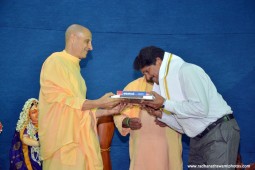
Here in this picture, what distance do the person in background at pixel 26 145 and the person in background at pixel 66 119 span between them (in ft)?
3.12

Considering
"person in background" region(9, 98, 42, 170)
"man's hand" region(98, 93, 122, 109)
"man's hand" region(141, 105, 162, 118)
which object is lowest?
"person in background" region(9, 98, 42, 170)

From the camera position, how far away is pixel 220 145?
3.25 meters

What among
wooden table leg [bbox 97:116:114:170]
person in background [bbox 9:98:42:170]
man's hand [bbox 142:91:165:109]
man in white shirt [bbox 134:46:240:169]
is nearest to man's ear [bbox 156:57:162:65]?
man in white shirt [bbox 134:46:240:169]

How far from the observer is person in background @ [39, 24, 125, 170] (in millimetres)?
3361

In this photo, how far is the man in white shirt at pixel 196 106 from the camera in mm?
3242

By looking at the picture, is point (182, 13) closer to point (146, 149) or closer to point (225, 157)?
point (146, 149)

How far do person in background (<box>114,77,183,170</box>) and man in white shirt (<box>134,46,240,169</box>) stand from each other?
477mm

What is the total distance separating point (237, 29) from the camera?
528 centimetres

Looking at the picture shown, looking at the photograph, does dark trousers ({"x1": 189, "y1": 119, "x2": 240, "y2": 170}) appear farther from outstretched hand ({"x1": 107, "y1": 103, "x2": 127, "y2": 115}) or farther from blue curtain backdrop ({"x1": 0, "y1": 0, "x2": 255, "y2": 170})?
blue curtain backdrop ({"x1": 0, "y1": 0, "x2": 255, "y2": 170})

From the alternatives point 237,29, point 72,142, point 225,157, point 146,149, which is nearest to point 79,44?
point 72,142

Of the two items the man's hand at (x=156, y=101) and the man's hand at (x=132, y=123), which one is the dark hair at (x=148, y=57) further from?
the man's hand at (x=132, y=123)

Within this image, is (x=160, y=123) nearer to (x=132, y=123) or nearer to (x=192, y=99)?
(x=132, y=123)

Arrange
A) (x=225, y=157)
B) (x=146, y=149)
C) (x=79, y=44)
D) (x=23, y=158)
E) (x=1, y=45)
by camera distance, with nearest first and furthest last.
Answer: (x=225, y=157) < (x=79, y=44) < (x=146, y=149) < (x=23, y=158) < (x=1, y=45)

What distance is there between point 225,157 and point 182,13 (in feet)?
8.35
